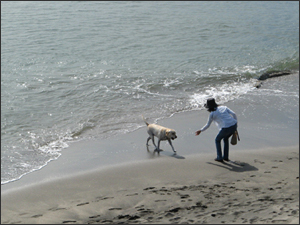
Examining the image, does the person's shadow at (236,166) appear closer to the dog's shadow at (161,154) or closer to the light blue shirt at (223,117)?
the light blue shirt at (223,117)

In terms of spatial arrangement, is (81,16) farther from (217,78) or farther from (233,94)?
(233,94)

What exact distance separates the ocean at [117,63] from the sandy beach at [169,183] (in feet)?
3.11

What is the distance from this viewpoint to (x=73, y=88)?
51.2 feet

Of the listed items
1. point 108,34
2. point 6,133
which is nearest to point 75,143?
point 6,133

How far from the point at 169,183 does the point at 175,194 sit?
64 centimetres

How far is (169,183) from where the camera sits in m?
7.68

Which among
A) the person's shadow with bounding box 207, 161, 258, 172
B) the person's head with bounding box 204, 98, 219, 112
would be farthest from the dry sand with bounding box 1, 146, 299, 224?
the person's head with bounding box 204, 98, 219, 112

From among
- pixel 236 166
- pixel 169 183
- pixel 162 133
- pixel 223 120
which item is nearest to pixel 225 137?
pixel 223 120

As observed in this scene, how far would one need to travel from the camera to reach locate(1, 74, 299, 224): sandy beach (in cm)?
623

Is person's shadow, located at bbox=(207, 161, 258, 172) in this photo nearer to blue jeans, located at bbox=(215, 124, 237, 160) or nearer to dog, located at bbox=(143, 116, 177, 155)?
blue jeans, located at bbox=(215, 124, 237, 160)

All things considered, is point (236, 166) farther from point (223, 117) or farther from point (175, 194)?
→ point (175, 194)

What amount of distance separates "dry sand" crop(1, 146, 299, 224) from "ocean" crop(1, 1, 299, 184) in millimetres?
1712

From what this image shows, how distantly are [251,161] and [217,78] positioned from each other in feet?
27.7

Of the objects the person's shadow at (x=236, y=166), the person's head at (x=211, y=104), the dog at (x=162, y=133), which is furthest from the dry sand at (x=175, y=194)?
the person's head at (x=211, y=104)
